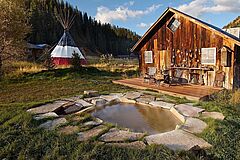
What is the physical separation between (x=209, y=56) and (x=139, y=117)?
5701mm

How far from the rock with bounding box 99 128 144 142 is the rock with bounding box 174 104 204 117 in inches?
69.0

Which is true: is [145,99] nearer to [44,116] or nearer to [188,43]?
[44,116]

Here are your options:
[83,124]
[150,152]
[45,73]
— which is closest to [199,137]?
[150,152]

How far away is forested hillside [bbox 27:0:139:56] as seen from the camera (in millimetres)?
49719

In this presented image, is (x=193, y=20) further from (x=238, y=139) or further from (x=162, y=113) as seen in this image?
(x=238, y=139)

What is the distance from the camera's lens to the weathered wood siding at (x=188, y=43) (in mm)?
8617

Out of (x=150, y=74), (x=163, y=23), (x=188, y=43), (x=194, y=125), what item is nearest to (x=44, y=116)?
(x=194, y=125)

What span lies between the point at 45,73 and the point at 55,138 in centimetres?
960

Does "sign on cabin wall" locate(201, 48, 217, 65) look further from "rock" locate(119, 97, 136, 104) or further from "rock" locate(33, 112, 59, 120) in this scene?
"rock" locate(33, 112, 59, 120)

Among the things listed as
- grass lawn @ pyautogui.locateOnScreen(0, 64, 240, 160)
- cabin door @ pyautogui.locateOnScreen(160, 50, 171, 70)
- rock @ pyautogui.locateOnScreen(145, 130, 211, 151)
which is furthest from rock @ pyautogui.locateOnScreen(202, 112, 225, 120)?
cabin door @ pyautogui.locateOnScreen(160, 50, 171, 70)

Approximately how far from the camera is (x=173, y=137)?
3531 mm

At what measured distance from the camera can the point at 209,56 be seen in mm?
9047

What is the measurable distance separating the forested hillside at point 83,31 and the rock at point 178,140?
A: 47.3m

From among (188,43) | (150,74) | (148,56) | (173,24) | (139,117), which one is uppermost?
(173,24)
